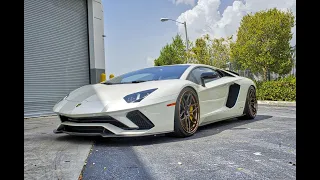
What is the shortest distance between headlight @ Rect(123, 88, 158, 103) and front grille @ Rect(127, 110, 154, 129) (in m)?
0.13

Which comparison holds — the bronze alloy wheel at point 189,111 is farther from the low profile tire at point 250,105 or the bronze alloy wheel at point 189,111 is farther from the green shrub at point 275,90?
the green shrub at point 275,90

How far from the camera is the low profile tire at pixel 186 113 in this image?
287cm

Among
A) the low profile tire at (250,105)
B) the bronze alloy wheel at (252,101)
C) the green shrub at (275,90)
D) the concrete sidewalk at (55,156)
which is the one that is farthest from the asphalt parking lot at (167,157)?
the green shrub at (275,90)

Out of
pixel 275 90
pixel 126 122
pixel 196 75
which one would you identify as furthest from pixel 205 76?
pixel 275 90

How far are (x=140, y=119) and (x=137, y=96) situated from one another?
24 cm

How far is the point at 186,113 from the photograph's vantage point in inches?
118

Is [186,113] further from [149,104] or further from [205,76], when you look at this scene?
[205,76]

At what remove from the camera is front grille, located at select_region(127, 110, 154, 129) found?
2.61 m

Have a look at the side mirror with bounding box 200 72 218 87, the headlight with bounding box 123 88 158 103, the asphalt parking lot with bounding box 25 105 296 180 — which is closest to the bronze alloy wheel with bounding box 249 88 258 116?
the side mirror with bounding box 200 72 218 87

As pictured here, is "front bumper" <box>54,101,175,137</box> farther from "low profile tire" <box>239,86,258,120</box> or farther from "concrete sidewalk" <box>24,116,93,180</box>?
A: "low profile tire" <box>239,86,258,120</box>

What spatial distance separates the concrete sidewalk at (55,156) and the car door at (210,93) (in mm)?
1372

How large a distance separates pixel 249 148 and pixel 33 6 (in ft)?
19.6
